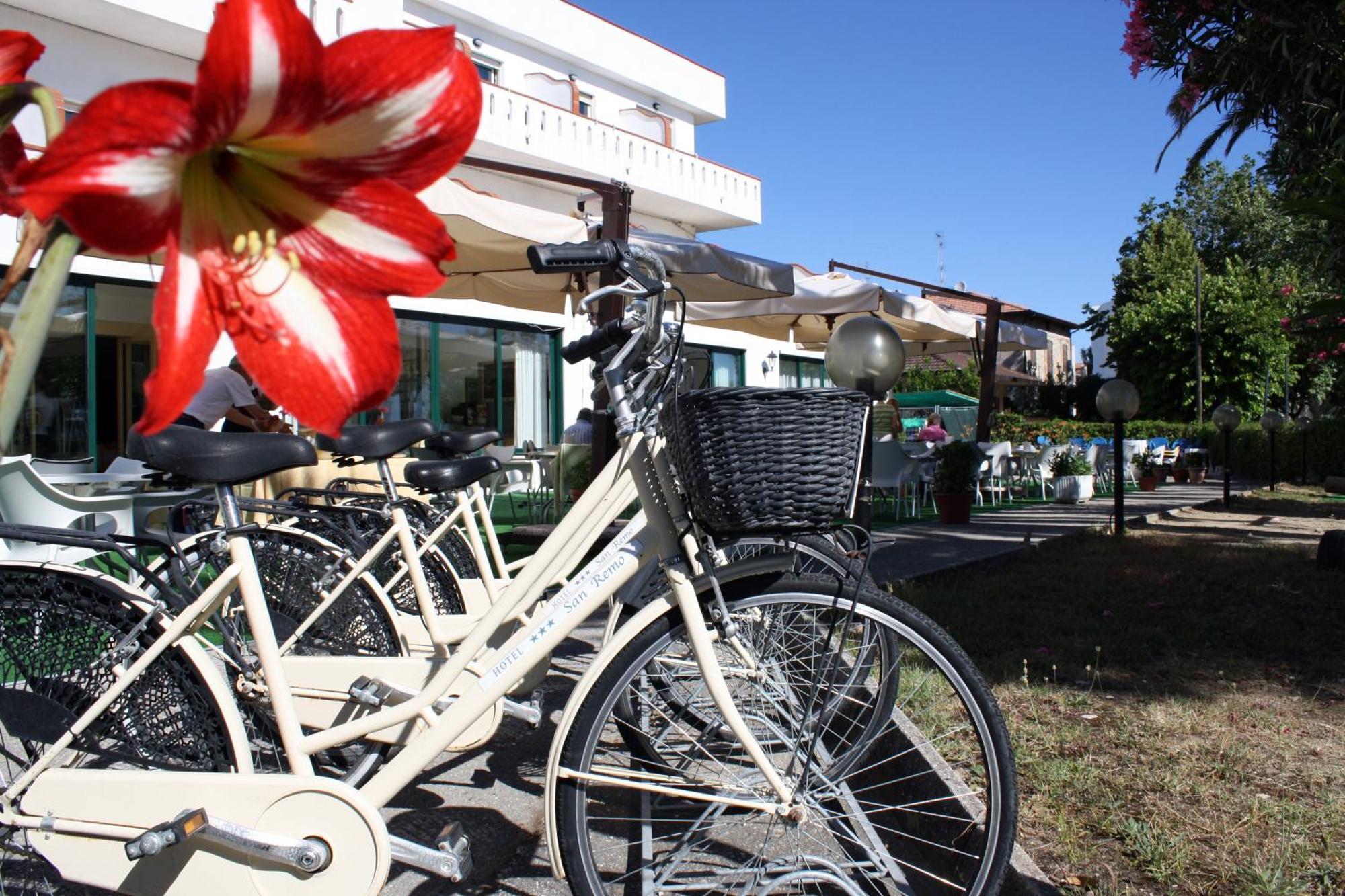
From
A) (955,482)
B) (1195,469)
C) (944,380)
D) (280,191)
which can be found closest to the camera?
(280,191)

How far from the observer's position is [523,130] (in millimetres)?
16688

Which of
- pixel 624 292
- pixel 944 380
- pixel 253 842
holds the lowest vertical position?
pixel 253 842

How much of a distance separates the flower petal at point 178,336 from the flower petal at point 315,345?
0.01 metres

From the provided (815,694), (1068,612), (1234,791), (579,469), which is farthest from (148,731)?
(579,469)

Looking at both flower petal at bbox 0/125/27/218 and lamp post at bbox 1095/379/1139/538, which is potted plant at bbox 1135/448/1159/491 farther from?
flower petal at bbox 0/125/27/218

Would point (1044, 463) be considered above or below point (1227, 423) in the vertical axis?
below

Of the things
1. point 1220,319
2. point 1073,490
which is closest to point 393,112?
point 1073,490

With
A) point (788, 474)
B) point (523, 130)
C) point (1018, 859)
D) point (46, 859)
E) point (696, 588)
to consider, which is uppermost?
point (523, 130)

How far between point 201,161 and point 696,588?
5.62 ft

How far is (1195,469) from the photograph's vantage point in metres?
20.3

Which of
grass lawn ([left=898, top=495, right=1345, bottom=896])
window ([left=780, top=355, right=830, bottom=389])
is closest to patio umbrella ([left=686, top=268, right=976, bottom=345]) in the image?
grass lawn ([left=898, top=495, right=1345, bottom=896])

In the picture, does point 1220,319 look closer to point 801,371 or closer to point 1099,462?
point 801,371

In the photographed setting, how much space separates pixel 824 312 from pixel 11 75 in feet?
29.8

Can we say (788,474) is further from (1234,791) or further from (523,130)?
(523,130)
